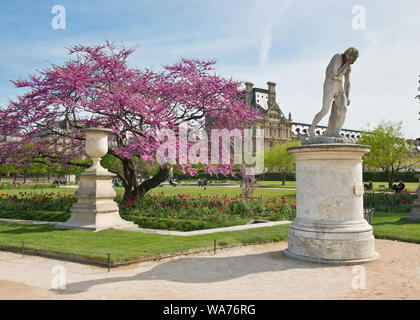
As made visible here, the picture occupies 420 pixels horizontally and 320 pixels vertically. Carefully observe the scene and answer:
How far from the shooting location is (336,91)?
24.0ft

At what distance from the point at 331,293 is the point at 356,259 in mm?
2004

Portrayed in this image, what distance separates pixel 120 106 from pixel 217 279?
29.4ft

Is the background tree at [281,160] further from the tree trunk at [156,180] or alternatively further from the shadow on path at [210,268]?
the shadow on path at [210,268]

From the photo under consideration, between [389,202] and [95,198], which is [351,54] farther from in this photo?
[389,202]

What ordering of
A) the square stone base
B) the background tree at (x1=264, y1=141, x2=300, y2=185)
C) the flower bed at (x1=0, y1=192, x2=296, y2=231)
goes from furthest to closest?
the background tree at (x1=264, y1=141, x2=300, y2=185) → the flower bed at (x1=0, y1=192, x2=296, y2=231) → the square stone base

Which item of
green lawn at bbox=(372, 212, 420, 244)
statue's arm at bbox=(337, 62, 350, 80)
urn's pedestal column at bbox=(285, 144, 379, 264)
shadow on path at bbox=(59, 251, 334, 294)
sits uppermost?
statue's arm at bbox=(337, 62, 350, 80)

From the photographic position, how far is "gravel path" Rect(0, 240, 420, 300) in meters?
4.68

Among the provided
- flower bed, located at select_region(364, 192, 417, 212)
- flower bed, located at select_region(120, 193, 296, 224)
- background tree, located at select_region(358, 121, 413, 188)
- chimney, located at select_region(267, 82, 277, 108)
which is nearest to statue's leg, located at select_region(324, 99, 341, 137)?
flower bed, located at select_region(120, 193, 296, 224)

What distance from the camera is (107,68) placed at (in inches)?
559

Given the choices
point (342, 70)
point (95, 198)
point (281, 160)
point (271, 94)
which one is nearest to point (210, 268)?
point (342, 70)

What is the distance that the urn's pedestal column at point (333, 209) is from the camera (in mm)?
6480

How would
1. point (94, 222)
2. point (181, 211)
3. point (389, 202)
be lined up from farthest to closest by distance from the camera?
point (389, 202)
point (181, 211)
point (94, 222)

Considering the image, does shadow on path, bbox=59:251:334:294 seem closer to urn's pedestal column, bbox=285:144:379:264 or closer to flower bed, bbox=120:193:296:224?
urn's pedestal column, bbox=285:144:379:264
